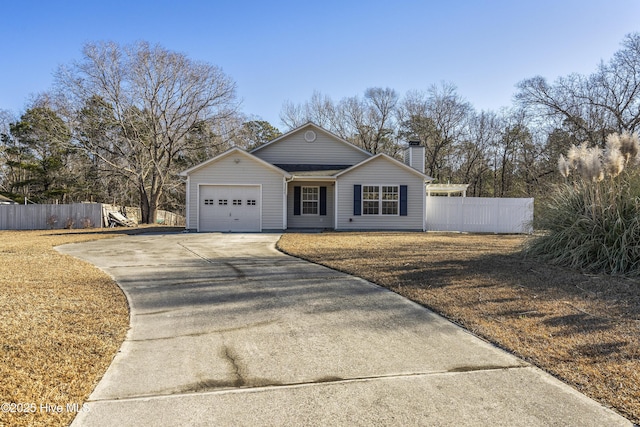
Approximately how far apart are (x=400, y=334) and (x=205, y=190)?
52.5 feet

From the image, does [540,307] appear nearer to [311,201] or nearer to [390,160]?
[390,160]

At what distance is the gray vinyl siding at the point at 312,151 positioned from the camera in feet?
71.6

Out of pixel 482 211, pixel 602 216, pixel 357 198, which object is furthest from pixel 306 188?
pixel 602 216

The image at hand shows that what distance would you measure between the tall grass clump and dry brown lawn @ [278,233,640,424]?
1.56 ft

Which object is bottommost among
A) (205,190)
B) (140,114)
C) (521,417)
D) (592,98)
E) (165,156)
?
(521,417)

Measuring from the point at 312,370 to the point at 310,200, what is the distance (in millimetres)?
18009

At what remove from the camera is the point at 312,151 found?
71.8 feet

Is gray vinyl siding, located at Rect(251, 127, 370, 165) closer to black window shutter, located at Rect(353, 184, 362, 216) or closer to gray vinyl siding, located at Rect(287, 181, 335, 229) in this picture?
gray vinyl siding, located at Rect(287, 181, 335, 229)

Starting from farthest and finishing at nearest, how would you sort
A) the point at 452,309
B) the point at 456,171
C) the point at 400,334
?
the point at 456,171, the point at 452,309, the point at 400,334

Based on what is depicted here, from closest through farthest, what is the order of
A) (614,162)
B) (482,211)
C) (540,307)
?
(540,307) → (614,162) → (482,211)

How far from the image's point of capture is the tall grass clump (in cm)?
698

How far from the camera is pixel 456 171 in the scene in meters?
39.4

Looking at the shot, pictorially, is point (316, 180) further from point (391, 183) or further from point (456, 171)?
point (456, 171)

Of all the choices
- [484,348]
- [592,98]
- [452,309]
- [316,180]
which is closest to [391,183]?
[316,180]
